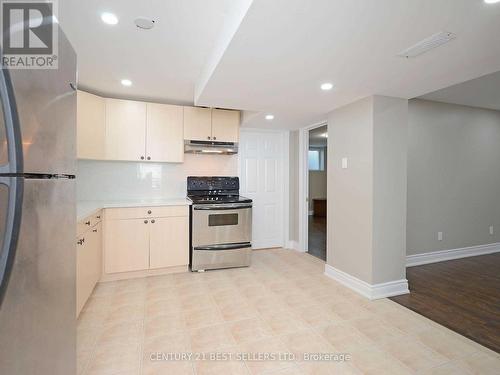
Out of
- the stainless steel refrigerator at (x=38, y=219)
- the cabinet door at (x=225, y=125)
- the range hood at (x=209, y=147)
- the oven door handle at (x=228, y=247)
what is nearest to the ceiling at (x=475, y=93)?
the cabinet door at (x=225, y=125)

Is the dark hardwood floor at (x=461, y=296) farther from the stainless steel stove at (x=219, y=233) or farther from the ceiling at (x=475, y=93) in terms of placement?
the ceiling at (x=475, y=93)

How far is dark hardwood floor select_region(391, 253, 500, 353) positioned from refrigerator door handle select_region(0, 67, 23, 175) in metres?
2.89

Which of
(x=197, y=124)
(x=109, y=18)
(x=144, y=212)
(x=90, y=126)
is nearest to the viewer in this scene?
(x=109, y=18)

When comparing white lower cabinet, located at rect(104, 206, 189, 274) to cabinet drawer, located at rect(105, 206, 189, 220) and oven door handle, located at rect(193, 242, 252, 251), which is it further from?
oven door handle, located at rect(193, 242, 252, 251)

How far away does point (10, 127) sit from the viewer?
0.63 meters

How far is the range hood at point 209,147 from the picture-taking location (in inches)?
142

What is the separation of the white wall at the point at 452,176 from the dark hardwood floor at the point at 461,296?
1.16 feet

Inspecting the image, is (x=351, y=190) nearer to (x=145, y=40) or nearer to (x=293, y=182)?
(x=293, y=182)

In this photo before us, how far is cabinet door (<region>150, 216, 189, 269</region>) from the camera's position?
3174 mm

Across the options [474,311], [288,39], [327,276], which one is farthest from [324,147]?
[288,39]

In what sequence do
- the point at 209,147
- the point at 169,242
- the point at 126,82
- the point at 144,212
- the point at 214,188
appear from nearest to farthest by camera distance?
the point at 126,82, the point at 144,212, the point at 169,242, the point at 209,147, the point at 214,188

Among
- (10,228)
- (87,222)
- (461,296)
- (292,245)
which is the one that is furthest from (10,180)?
(292,245)

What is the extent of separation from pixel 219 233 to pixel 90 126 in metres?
2.03

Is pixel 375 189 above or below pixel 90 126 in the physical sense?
below
